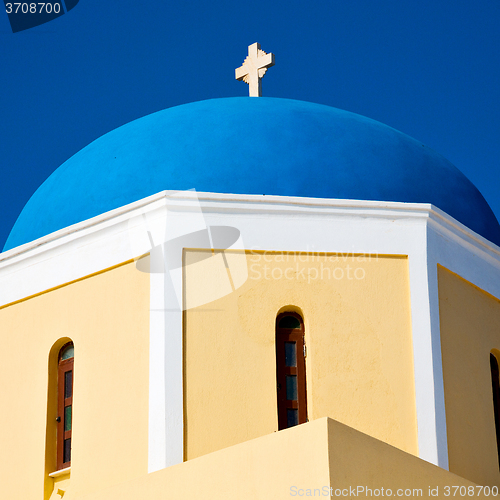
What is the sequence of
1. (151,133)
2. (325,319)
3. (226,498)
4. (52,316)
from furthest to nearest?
(151,133)
(52,316)
(325,319)
(226,498)

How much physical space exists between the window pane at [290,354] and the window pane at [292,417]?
0.33 meters

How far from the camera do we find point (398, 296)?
6.73 meters

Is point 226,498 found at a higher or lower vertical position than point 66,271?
lower

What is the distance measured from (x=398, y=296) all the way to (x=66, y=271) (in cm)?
240

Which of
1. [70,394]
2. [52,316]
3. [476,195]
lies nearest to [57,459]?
[70,394]

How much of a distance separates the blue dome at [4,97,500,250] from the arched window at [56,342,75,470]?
102 centimetres

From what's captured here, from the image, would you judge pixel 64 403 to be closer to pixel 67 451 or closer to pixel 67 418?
pixel 67 418

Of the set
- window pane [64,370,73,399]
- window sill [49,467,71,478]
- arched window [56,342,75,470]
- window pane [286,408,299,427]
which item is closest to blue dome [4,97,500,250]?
arched window [56,342,75,470]

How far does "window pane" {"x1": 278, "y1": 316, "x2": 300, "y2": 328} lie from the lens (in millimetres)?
6668

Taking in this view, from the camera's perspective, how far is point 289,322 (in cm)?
668

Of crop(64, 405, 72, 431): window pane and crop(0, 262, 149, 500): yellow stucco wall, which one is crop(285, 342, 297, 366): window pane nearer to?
crop(0, 262, 149, 500): yellow stucco wall

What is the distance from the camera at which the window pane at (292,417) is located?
6.43 m

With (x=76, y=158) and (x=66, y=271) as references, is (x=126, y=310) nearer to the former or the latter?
(x=66, y=271)

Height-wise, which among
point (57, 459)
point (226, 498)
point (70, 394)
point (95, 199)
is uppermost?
point (95, 199)
